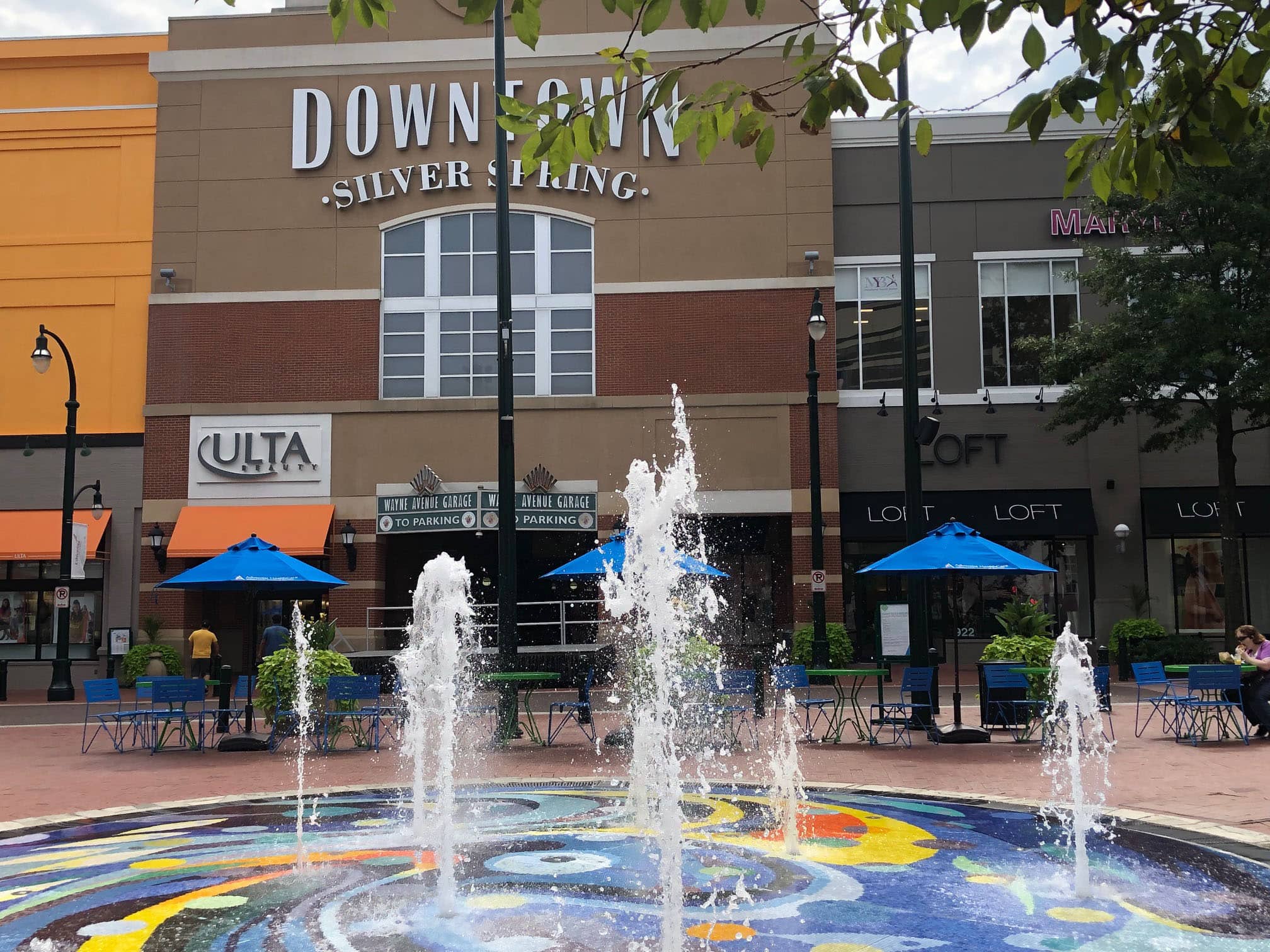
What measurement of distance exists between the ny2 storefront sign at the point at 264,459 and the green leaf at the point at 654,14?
2493cm

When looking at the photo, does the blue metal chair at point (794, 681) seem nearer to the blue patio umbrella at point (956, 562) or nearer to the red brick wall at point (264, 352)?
the blue patio umbrella at point (956, 562)

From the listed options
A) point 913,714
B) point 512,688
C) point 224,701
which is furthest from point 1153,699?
point 224,701

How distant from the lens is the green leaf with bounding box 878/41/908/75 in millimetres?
5008

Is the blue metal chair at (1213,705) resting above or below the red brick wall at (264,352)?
below

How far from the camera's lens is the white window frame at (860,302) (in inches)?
1151

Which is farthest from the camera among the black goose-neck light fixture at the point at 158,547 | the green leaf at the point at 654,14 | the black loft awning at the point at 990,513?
the black loft awning at the point at 990,513

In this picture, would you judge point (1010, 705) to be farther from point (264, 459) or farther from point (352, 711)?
point (264, 459)

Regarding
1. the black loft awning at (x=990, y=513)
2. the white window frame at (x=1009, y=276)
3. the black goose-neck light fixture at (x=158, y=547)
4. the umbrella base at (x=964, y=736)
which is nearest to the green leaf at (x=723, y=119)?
the umbrella base at (x=964, y=736)

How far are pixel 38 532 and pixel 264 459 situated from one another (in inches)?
214

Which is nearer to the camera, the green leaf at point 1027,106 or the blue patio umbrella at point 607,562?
the green leaf at point 1027,106

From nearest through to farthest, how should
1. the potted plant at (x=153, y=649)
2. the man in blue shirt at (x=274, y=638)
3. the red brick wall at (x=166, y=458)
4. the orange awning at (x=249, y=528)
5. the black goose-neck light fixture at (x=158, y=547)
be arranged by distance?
1. the man in blue shirt at (x=274, y=638)
2. the potted plant at (x=153, y=649)
3. the orange awning at (x=249, y=528)
4. the black goose-neck light fixture at (x=158, y=547)
5. the red brick wall at (x=166, y=458)

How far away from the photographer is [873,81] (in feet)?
16.7

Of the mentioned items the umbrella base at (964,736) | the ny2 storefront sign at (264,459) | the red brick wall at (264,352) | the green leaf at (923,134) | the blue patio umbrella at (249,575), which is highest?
the red brick wall at (264,352)

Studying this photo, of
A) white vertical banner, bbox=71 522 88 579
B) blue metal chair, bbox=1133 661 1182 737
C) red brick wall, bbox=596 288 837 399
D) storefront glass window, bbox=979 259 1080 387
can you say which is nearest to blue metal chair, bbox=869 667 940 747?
blue metal chair, bbox=1133 661 1182 737
